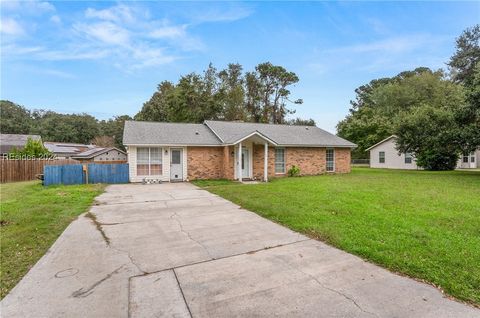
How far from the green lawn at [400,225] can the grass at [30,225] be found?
488 cm

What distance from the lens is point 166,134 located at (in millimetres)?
16781

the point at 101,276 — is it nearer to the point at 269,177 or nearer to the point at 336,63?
the point at 269,177

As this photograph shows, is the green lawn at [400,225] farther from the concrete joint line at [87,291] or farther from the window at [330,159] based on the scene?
the window at [330,159]

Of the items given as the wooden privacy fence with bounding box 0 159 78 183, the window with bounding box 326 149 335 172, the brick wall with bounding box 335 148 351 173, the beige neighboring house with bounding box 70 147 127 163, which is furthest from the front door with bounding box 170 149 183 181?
the beige neighboring house with bounding box 70 147 127 163

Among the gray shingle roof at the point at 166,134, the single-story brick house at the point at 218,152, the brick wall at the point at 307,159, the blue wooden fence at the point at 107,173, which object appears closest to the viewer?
the blue wooden fence at the point at 107,173

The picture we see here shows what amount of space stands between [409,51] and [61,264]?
75.8 feet

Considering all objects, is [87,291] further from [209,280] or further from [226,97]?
[226,97]

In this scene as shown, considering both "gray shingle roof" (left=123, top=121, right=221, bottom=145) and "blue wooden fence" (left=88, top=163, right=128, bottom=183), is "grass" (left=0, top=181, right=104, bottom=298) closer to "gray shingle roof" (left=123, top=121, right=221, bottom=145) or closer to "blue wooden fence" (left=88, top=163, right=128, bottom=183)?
"blue wooden fence" (left=88, top=163, right=128, bottom=183)

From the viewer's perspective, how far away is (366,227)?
5.79 meters

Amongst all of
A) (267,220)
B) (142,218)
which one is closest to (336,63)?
(267,220)

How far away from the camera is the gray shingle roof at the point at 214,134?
15.8 metres

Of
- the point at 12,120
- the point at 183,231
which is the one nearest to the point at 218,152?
the point at 183,231

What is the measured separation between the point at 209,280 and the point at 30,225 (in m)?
5.11

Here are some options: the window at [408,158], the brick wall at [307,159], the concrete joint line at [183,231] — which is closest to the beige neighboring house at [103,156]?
the brick wall at [307,159]
